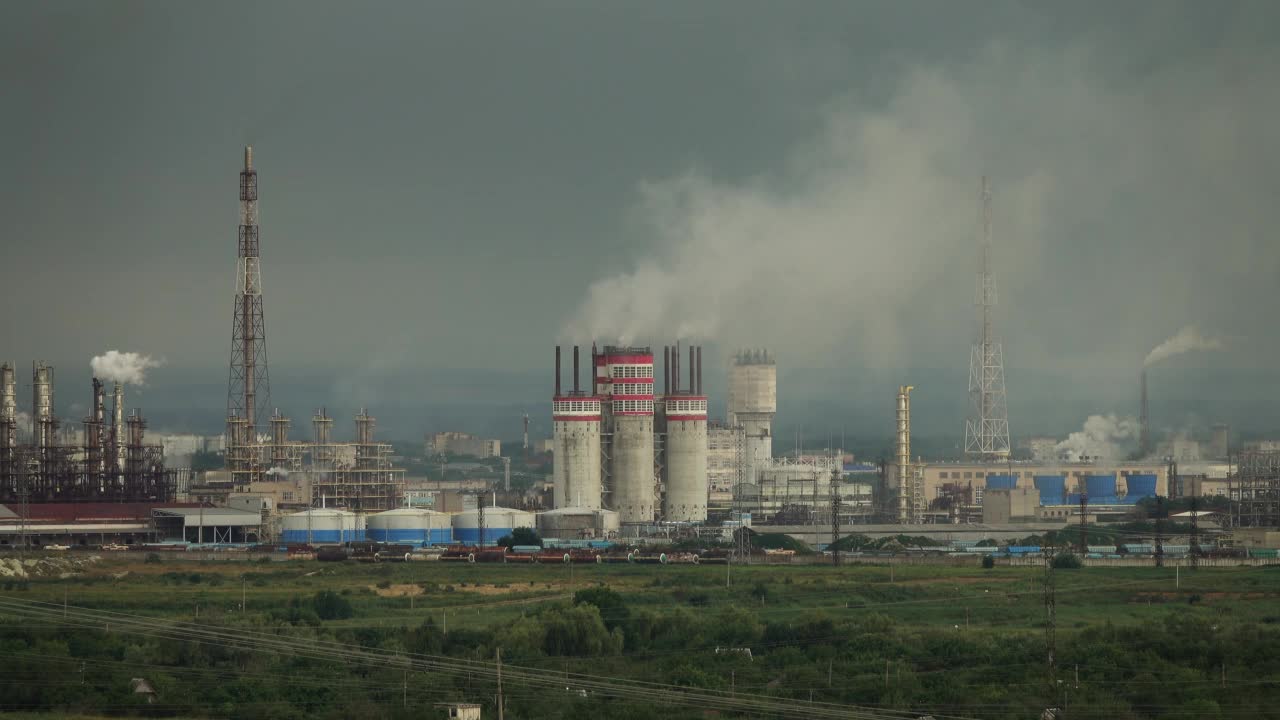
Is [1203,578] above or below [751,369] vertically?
below

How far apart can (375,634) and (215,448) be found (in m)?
104

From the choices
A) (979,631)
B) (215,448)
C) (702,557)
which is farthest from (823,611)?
(215,448)

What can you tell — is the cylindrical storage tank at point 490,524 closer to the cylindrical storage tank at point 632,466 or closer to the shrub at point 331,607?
the cylindrical storage tank at point 632,466

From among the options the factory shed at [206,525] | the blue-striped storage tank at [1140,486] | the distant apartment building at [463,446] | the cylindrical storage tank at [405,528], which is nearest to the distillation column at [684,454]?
the cylindrical storage tank at [405,528]

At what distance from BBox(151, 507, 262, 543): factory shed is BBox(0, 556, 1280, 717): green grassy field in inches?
537

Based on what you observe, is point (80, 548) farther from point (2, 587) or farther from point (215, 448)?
point (215, 448)

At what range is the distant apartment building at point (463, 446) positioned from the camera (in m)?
187

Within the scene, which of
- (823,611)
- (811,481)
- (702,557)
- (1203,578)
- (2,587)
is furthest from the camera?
(811,481)

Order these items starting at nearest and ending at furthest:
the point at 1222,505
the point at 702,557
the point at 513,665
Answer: the point at 513,665 < the point at 702,557 < the point at 1222,505

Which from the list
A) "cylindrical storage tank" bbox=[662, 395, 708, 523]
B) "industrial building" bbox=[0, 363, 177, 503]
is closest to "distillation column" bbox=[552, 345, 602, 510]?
"cylindrical storage tank" bbox=[662, 395, 708, 523]

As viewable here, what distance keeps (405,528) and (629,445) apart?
1266 centimetres

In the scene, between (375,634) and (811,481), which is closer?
(375,634)

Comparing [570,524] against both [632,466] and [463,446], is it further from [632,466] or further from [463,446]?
[463,446]

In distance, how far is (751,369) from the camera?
459 feet
